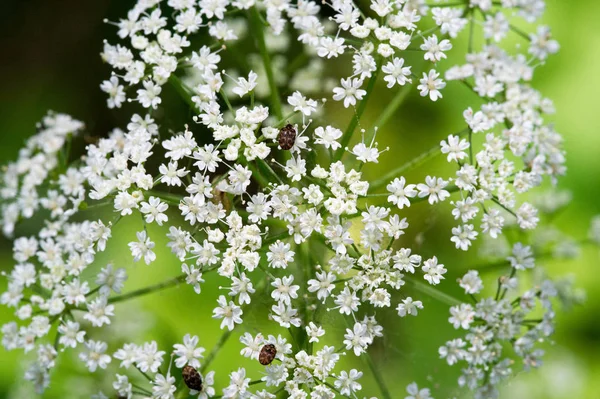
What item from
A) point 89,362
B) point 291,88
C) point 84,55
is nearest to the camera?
point 89,362

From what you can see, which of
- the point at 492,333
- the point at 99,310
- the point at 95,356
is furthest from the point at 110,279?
the point at 492,333

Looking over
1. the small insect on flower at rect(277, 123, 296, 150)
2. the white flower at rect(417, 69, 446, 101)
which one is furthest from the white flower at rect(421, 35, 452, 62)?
the small insect on flower at rect(277, 123, 296, 150)

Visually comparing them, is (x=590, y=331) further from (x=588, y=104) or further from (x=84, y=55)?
(x=84, y=55)

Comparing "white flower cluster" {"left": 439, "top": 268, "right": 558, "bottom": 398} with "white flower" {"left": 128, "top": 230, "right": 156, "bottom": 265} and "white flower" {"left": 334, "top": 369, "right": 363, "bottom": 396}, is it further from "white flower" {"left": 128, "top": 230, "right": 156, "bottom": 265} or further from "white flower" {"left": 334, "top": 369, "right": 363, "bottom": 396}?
"white flower" {"left": 128, "top": 230, "right": 156, "bottom": 265}

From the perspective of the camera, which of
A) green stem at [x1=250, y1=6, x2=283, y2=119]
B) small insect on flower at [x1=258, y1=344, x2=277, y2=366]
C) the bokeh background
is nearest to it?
small insect on flower at [x1=258, y1=344, x2=277, y2=366]

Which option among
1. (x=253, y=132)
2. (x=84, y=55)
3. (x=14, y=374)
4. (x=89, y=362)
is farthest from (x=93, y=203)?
(x=84, y=55)
